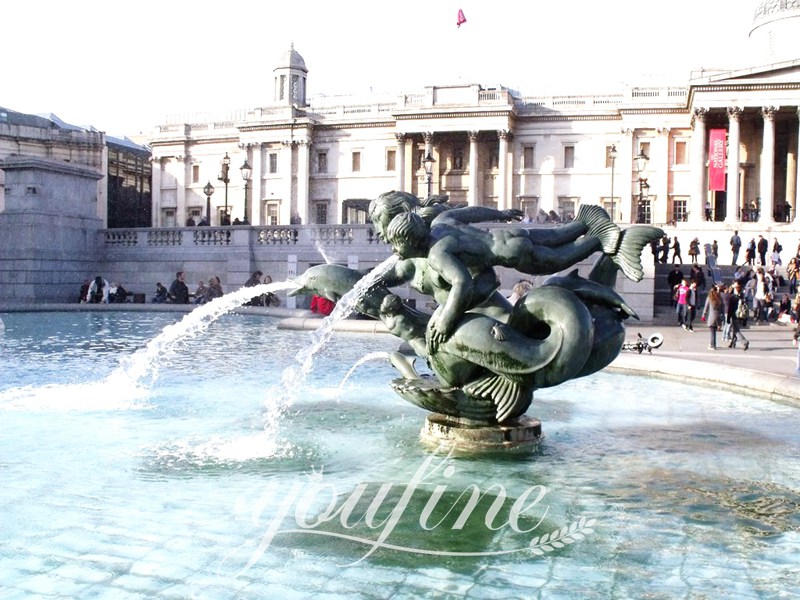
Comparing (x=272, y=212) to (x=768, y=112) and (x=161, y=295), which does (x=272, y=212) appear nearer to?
(x=768, y=112)

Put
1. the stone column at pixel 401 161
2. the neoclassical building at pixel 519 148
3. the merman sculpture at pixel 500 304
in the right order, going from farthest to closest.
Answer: the stone column at pixel 401 161
the neoclassical building at pixel 519 148
the merman sculpture at pixel 500 304

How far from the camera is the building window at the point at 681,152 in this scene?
63.5m

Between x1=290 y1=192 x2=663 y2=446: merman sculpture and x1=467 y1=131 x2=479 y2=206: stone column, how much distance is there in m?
59.6

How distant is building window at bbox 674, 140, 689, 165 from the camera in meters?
63.5

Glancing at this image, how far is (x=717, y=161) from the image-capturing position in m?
53.7

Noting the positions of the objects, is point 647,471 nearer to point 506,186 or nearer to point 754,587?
point 754,587

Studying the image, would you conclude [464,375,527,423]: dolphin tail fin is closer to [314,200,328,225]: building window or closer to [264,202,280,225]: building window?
[314,200,328,225]: building window

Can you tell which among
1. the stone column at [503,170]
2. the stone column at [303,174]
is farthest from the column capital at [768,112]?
the stone column at [303,174]

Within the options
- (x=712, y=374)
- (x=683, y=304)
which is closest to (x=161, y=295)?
(x=683, y=304)

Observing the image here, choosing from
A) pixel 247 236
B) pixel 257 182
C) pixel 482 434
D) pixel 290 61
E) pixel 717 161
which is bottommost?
pixel 482 434

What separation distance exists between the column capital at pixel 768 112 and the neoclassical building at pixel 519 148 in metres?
0.13

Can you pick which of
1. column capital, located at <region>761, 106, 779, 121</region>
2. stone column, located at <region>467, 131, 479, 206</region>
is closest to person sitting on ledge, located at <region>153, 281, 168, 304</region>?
stone column, located at <region>467, 131, 479, 206</region>

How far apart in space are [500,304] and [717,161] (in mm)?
49613

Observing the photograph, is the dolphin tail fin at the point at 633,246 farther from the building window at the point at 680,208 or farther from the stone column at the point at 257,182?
the stone column at the point at 257,182
